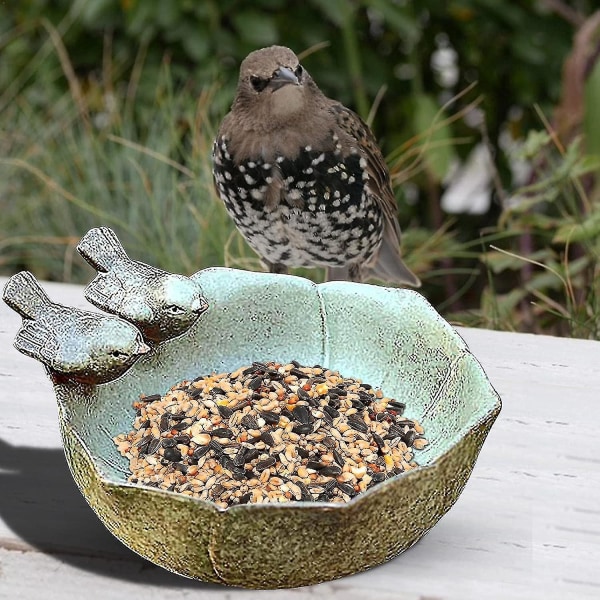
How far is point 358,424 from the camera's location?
A: 4.91ft

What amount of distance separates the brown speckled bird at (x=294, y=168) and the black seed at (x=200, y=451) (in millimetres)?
680

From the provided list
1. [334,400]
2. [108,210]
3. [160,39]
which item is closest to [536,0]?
[160,39]

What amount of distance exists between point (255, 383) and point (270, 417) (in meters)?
0.10

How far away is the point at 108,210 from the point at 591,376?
1.68 meters

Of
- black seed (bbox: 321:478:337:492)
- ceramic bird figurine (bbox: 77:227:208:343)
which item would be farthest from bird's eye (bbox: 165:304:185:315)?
black seed (bbox: 321:478:337:492)

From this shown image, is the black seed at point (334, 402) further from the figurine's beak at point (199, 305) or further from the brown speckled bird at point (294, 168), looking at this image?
the brown speckled bird at point (294, 168)

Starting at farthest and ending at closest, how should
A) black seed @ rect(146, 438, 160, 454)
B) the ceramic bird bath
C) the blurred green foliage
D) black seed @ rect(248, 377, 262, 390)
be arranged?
1. the blurred green foliage
2. black seed @ rect(248, 377, 262, 390)
3. black seed @ rect(146, 438, 160, 454)
4. the ceramic bird bath

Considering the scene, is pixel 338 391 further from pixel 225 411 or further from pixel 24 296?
pixel 24 296

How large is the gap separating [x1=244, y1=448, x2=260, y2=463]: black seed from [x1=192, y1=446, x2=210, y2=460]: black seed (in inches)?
2.3

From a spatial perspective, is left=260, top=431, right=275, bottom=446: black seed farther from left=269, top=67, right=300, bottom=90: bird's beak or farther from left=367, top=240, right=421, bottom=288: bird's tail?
left=367, top=240, right=421, bottom=288: bird's tail

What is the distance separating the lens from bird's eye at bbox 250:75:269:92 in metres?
1.88

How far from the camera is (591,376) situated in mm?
1952

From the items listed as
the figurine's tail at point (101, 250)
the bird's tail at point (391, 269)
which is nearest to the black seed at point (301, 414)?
the figurine's tail at point (101, 250)

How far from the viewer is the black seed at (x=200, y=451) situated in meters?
1.42
